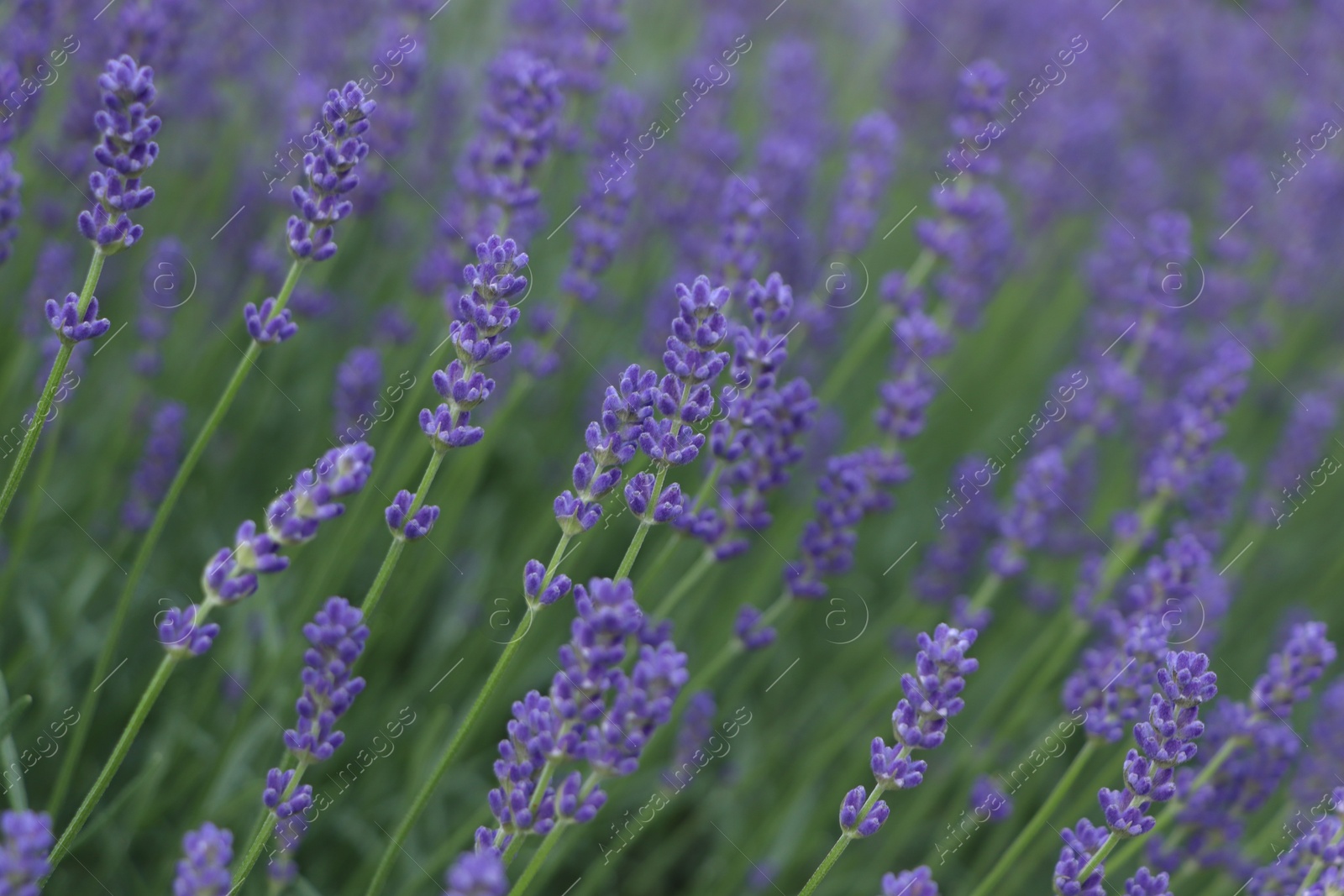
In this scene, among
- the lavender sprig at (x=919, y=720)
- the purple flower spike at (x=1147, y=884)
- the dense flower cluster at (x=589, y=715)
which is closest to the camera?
the dense flower cluster at (x=589, y=715)

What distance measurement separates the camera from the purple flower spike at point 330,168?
7.47 feet

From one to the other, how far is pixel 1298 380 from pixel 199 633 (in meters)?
6.07

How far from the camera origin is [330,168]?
231 centimetres

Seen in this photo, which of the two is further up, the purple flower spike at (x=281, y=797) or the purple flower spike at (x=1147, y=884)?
the purple flower spike at (x=1147, y=884)

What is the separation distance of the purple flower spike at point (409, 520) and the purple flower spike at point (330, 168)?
0.57m

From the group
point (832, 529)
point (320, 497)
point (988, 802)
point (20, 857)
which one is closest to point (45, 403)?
point (320, 497)

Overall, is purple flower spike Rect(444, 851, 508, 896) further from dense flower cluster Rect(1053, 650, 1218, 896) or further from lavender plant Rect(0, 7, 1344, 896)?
dense flower cluster Rect(1053, 650, 1218, 896)

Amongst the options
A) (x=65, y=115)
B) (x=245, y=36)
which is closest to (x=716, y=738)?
(x=65, y=115)

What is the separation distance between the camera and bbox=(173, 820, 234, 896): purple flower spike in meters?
1.55

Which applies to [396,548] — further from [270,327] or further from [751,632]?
[751,632]

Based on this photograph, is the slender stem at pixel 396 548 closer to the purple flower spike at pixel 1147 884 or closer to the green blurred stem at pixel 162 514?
the green blurred stem at pixel 162 514

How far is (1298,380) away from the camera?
6324 millimetres

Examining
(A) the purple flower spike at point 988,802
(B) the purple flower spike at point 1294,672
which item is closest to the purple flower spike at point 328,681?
(A) the purple flower spike at point 988,802

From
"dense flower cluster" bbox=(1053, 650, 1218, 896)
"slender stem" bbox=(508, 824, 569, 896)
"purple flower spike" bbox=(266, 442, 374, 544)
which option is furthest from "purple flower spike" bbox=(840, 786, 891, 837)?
"purple flower spike" bbox=(266, 442, 374, 544)
